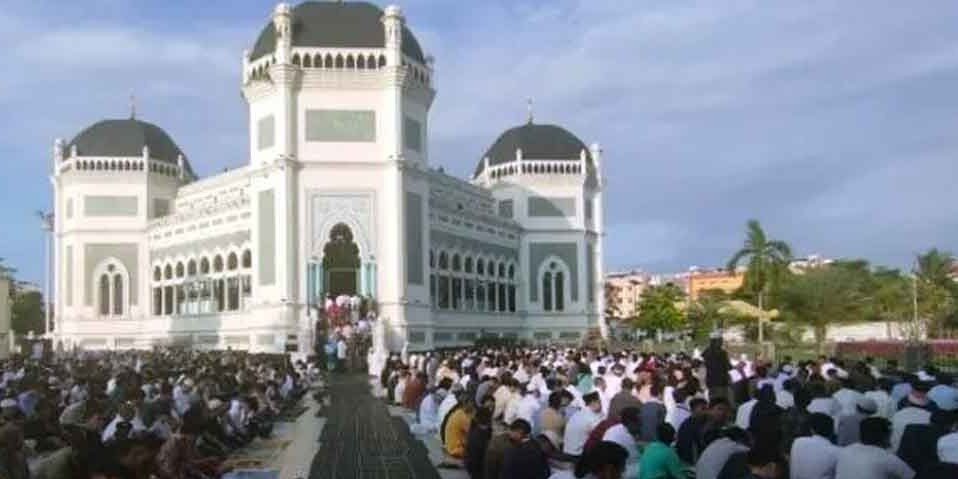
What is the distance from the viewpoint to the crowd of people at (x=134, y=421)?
921cm

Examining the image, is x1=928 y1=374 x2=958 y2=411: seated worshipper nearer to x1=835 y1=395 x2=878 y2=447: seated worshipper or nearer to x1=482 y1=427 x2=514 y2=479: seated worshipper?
x1=835 y1=395 x2=878 y2=447: seated worshipper

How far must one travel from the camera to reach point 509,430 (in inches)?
412

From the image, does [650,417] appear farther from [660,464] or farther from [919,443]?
[660,464]

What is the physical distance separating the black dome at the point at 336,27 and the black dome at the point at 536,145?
60.4 ft

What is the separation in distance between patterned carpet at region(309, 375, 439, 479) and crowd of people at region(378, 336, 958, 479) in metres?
0.70

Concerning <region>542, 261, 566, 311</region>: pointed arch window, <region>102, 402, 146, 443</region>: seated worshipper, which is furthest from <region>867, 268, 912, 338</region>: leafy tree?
<region>102, 402, 146, 443</region>: seated worshipper

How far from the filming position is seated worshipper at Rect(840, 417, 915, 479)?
29.0 ft

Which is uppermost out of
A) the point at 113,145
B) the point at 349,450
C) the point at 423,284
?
the point at 113,145

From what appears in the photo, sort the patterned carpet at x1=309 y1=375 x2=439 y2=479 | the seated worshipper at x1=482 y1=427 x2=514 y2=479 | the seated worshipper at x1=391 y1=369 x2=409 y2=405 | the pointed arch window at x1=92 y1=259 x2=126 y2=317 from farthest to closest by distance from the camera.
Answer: the pointed arch window at x1=92 y1=259 x2=126 y2=317 → the seated worshipper at x1=391 y1=369 x2=409 y2=405 → the patterned carpet at x1=309 y1=375 x2=439 y2=479 → the seated worshipper at x1=482 y1=427 x2=514 y2=479

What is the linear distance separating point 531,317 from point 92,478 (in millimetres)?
59916

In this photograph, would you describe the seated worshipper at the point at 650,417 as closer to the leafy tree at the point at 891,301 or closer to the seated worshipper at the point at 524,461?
the seated worshipper at the point at 524,461

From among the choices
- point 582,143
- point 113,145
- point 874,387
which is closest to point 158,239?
point 113,145

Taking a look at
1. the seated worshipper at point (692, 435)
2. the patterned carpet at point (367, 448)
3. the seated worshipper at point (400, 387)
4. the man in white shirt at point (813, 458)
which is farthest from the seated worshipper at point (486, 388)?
the man in white shirt at point (813, 458)

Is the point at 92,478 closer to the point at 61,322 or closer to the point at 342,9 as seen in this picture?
the point at 342,9
